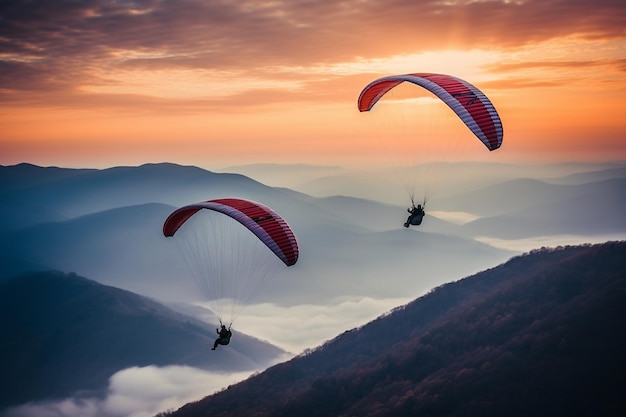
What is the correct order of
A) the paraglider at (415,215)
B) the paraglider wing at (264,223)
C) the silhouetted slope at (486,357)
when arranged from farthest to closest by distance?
the silhouetted slope at (486,357) → the paraglider at (415,215) → the paraglider wing at (264,223)

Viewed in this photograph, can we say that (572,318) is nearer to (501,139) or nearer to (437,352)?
(437,352)

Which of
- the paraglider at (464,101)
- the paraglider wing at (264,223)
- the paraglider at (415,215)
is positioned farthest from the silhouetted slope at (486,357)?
the paraglider wing at (264,223)

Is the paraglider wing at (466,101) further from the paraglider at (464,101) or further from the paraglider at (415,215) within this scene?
the paraglider at (415,215)

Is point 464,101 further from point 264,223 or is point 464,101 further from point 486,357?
point 486,357

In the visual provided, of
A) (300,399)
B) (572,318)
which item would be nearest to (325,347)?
(300,399)

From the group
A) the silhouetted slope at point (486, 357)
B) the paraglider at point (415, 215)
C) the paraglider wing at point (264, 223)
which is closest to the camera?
the paraglider wing at point (264, 223)

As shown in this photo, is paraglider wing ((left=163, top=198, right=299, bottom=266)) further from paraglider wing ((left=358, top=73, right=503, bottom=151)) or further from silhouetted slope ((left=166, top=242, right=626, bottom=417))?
silhouetted slope ((left=166, top=242, right=626, bottom=417))
